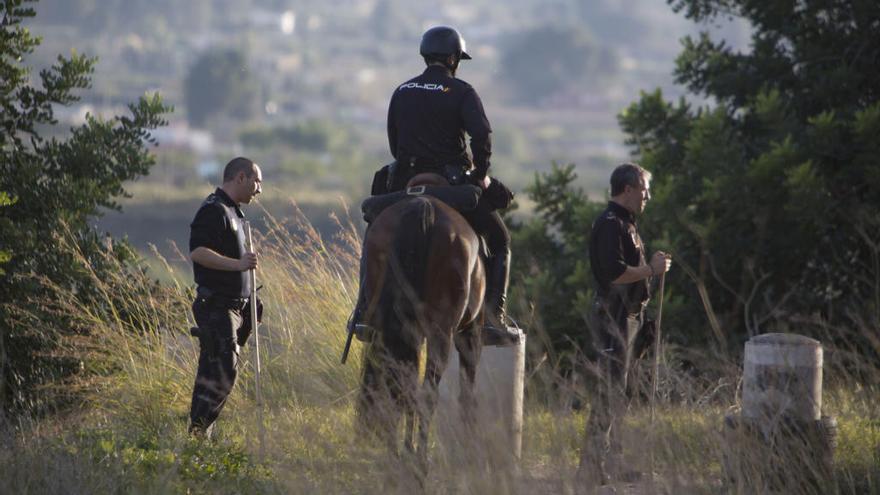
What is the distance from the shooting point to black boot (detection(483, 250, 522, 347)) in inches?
312

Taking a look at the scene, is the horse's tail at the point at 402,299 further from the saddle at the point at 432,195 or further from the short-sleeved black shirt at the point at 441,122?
the short-sleeved black shirt at the point at 441,122

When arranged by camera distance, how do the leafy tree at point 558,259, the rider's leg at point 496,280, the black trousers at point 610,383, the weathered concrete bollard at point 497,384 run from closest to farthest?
1. the weathered concrete bollard at point 497,384
2. the black trousers at point 610,383
3. the rider's leg at point 496,280
4. the leafy tree at point 558,259

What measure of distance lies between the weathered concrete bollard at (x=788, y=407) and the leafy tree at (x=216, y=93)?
149440 millimetres

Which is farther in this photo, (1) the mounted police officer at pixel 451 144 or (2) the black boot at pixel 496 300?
(2) the black boot at pixel 496 300

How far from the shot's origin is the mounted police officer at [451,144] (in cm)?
779

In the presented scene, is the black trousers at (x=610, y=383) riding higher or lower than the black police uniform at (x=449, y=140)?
lower

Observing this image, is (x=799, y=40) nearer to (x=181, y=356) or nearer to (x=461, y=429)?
(x=181, y=356)

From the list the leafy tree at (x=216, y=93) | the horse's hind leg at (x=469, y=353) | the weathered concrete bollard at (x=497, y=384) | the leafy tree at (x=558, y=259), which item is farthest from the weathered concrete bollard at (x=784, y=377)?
the leafy tree at (x=216, y=93)

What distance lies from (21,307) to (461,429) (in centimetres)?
473

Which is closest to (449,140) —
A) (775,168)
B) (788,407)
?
(788,407)

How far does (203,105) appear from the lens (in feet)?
527

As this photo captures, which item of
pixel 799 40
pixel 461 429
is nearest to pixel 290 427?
pixel 461 429

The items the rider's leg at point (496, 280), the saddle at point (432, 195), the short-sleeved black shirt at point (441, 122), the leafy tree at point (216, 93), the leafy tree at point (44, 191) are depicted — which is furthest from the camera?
the leafy tree at point (216, 93)

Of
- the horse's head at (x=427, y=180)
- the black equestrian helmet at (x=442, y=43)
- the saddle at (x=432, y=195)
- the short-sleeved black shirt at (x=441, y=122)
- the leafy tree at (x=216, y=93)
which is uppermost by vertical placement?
the leafy tree at (x=216, y=93)
